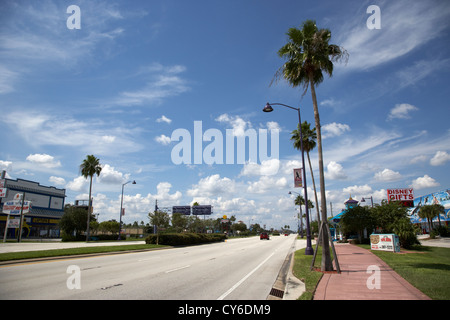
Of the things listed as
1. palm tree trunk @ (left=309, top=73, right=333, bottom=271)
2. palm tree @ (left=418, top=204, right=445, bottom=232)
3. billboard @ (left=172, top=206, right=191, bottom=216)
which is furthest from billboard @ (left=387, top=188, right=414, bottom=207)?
palm tree trunk @ (left=309, top=73, right=333, bottom=271)

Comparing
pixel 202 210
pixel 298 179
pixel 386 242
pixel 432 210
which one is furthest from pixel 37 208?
pixel 432 210

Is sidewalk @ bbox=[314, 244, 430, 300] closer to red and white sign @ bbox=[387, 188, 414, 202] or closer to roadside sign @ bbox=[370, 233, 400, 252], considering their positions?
roadside sign @ bbox=[370, 233, 400, 252]

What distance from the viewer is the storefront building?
59.6 m

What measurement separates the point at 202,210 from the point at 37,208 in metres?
48.1

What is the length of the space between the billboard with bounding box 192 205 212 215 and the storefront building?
3988cm

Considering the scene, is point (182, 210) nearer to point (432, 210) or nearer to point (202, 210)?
point (202, 210)

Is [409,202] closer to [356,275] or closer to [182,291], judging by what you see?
[356,275]

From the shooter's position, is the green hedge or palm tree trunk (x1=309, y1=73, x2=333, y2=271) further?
the green hedge

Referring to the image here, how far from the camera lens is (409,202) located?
218ft

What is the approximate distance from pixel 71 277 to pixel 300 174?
50.3 ft

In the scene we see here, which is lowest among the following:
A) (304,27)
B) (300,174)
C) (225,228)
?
(225,228)
